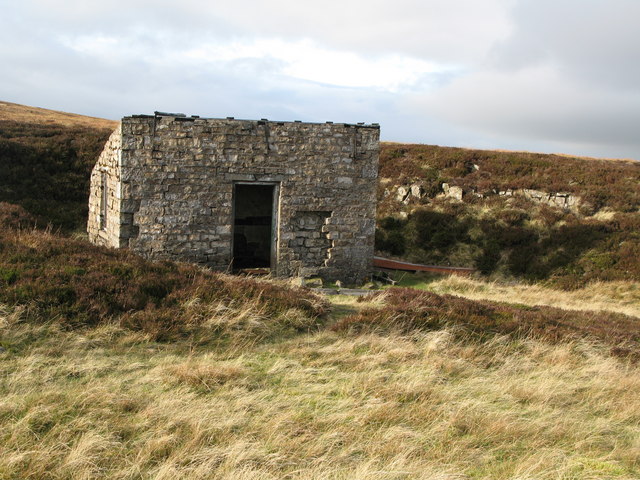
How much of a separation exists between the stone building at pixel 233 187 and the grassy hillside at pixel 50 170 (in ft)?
16.6

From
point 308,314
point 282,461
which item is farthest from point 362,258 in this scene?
point 282,461

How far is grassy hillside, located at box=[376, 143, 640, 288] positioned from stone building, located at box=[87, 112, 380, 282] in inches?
242

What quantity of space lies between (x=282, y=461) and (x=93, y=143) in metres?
21.2

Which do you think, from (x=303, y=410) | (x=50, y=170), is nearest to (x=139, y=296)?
(x=303, y=410)

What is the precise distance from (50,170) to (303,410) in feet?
61.7

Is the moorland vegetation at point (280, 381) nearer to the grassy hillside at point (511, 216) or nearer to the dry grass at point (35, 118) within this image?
the grassy hillside at point (511, 216)

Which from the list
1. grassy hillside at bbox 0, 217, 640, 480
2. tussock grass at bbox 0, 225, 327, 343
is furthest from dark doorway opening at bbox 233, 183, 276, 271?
tussock grass at bbox 0, 225, 327, 343

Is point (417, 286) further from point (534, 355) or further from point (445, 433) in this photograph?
point (445, 433)

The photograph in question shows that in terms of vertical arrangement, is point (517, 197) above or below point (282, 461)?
above

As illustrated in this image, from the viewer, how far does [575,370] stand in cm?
677

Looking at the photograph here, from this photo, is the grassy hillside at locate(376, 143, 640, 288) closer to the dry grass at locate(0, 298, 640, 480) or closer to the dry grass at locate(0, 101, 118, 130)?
the dry grass at locate(0, 298, 640, 480)

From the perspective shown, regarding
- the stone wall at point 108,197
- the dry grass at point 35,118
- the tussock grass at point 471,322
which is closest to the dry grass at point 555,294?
the tussock grass at point 471,322

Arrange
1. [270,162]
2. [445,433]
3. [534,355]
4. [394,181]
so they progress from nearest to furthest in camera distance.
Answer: [445,433] → [534,355] → [270,162] → [394,181]

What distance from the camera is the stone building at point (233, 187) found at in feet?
39.0
